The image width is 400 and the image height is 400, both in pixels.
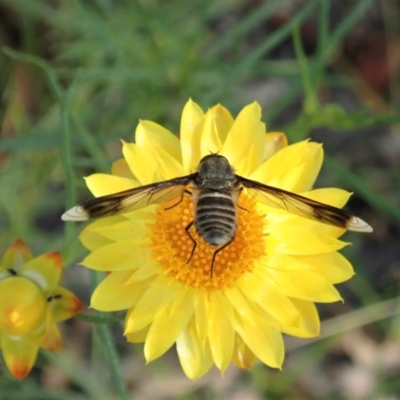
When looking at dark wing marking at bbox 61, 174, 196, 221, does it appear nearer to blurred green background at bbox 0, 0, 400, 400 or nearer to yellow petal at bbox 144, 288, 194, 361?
yellow petal at bbox 144, 288, 194, 361

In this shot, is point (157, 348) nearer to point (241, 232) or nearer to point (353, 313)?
point (241, 232)

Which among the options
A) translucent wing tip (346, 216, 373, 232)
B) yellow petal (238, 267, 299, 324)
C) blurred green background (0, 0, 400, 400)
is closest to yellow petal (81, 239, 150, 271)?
yellow petal (238, 267, 299, 324)

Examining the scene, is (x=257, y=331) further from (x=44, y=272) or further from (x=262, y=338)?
(x=44, y=272)

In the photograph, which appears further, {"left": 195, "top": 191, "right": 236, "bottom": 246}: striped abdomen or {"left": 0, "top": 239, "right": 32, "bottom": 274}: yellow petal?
{"left": 0, "top": 239, "right": 32, "bottom": 274}: yellow petal

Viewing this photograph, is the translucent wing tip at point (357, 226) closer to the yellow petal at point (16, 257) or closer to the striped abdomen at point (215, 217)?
the striped abdomen at point (215, 217)

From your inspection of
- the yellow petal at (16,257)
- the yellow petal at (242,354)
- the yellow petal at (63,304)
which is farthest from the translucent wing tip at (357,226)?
the yellow petal at (16,257)

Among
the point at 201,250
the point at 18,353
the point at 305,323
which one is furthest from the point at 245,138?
the point at 18,353
